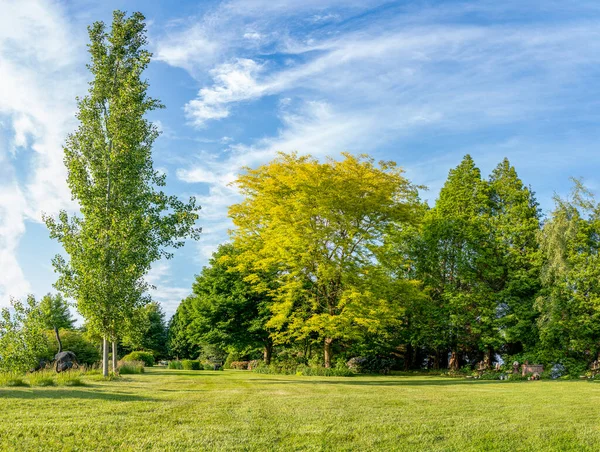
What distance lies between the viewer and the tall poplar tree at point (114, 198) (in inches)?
766

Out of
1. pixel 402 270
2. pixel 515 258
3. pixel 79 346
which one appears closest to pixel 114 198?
pixel 79 346

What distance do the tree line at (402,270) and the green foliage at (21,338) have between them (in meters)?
12.2

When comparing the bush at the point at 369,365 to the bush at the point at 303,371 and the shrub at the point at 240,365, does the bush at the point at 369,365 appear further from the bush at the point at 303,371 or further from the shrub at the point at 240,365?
the shrub at the point at 240,365

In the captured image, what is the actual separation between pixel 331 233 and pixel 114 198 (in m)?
11.3

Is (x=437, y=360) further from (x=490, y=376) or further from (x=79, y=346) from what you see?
(x=79, y=346)

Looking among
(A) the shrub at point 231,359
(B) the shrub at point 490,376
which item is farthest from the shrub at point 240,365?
(B) the shrub at point 490,376

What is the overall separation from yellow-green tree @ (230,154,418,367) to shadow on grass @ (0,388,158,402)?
13.5 m

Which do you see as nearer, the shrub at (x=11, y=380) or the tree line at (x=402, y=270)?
the shrub at (x=11, y=380)

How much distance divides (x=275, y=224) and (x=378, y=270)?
622cm

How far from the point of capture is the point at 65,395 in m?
12.2

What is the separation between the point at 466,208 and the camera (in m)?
33.6

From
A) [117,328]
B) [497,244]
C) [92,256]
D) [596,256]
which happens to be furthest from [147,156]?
[596,256]

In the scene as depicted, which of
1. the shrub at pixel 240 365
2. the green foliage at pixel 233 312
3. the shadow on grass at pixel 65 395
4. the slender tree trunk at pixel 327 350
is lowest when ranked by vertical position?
the shrub at pixel 240 365

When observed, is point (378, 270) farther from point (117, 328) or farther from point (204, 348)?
point (204, 348)
